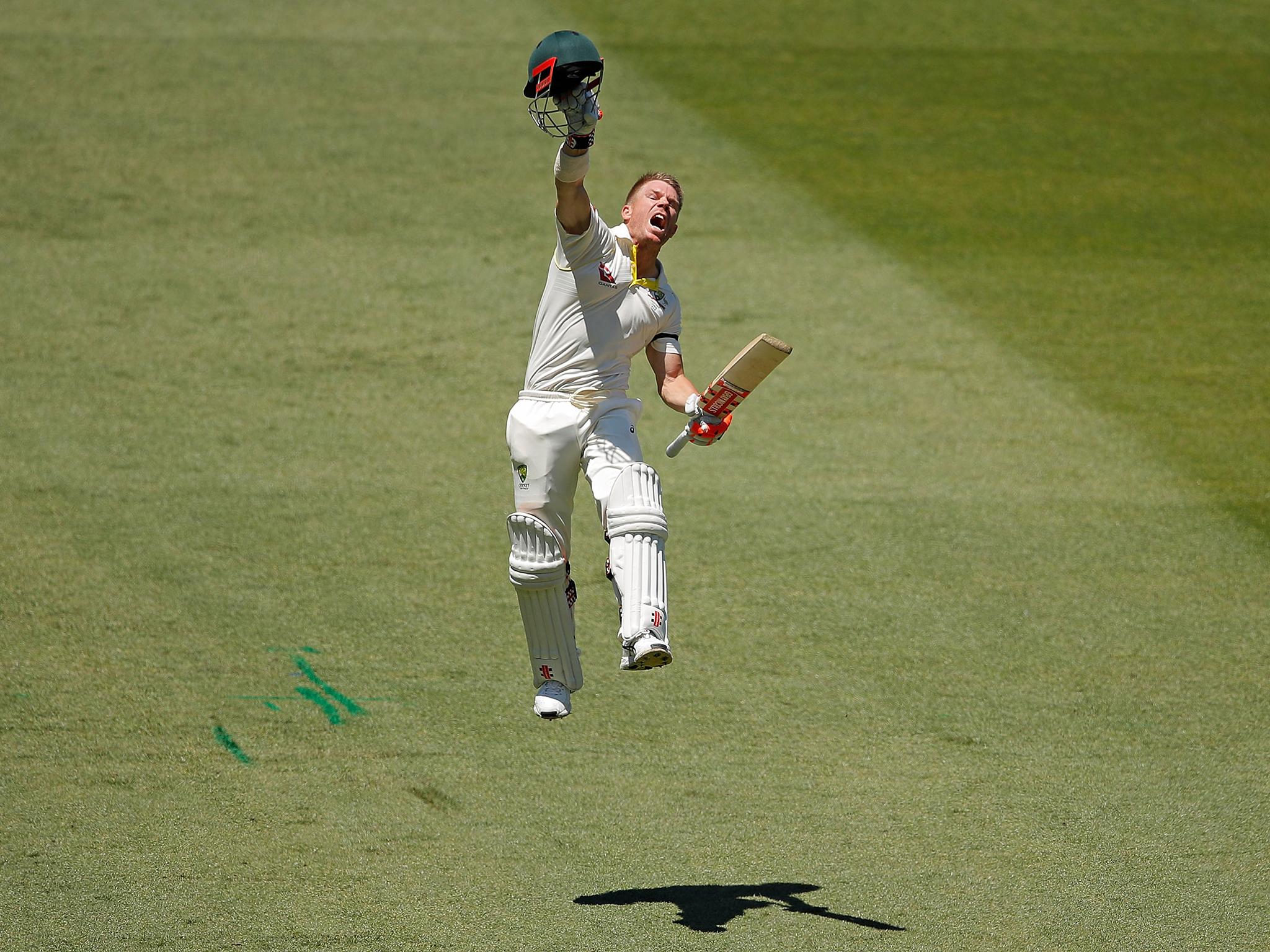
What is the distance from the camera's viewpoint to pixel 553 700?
5.80 m

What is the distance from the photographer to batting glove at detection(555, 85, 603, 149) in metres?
5.14

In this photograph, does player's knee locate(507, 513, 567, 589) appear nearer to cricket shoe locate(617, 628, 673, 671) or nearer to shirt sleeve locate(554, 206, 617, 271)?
cricket shoe locate(617, 628, 673, 671)

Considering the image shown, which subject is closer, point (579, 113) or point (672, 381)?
point (579, 113)

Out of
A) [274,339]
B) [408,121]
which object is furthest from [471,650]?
[408,121]

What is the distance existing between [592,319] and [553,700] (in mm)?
1440

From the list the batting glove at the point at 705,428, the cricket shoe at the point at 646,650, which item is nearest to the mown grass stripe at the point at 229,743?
the cricket shoe at the point at 646,650

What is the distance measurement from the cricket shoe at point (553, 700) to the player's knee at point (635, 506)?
0.73 meters

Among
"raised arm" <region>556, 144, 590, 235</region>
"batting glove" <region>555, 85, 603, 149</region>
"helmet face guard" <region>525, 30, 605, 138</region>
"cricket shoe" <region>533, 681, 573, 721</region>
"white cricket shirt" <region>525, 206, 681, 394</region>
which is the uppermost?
"helmet face guard" <region>525, 30, 605, 138</region>

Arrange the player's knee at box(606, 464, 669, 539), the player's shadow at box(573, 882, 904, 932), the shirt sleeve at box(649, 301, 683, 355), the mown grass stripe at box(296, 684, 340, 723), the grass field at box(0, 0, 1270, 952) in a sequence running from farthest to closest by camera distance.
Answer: the mown grass stripe at box(296, 684, 340, 723) → the grass field at box(0, 0, 1270, 952) → the player's shadow at box(573, 882, 904, 932) → the shirt sleeve at box(649, 301, 683, 355) → the player's knee at box(606, 464, 669, 539)

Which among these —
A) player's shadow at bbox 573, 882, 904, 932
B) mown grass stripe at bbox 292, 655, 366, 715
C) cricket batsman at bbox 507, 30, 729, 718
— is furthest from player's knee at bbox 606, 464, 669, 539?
mown grass stripe at bbox 292, 655, 366, 715

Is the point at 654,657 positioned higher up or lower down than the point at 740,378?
lower down

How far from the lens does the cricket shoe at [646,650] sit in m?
5.16

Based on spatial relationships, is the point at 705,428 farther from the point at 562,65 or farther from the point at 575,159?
the point at 562,65

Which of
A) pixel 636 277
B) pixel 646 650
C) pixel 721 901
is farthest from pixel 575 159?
pixel 721 901
